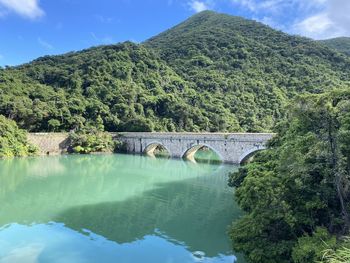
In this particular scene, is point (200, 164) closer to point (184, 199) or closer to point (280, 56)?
point (184, 199)

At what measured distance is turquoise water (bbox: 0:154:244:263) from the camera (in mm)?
12773

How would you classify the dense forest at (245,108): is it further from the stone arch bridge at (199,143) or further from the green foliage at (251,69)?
the stone arch bridge at (199,143)

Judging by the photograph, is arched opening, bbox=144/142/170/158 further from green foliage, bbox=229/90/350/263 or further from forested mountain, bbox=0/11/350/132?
green foliage, bbox=229/90/350/263

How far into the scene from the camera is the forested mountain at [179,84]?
52.7 meters

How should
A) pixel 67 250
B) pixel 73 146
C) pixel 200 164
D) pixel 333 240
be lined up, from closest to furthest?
pixel 333 240 < pixel 67 250 < pixel 200 164 < pixel 73 146

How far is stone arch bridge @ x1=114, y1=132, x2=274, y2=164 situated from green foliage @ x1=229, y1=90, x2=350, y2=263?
Answer: 2034cm

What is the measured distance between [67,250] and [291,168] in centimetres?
815

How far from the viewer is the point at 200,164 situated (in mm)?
37281

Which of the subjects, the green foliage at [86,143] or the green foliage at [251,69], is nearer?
A: the green foliage at [86,143]

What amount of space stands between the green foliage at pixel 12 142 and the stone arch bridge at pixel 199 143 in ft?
39.3

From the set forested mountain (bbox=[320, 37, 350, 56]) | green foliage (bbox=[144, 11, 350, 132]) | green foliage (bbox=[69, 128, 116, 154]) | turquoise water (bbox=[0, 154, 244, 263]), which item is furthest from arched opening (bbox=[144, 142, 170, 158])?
forested mountain (bbox=[320, 37, 350, 56])

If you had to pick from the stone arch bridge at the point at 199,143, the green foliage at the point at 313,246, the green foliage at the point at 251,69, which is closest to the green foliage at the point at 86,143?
the stone arch bridge at the point at 199,143

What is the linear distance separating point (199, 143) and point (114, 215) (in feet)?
73.5

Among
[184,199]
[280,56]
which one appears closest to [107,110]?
[184,199]
